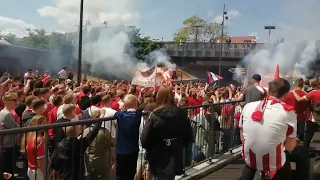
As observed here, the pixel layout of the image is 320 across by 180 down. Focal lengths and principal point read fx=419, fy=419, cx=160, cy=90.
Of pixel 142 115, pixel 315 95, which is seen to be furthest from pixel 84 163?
pixel 315 95

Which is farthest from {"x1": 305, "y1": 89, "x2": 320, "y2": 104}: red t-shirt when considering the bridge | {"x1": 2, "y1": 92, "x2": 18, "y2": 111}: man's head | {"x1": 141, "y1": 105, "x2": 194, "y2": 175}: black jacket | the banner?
the bridge

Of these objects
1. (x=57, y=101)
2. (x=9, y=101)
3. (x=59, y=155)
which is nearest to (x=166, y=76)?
(x=57, y=101)

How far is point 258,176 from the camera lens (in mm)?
4531

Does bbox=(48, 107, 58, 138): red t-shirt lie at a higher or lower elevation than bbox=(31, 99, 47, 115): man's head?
lower

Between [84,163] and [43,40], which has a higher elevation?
[43,40]

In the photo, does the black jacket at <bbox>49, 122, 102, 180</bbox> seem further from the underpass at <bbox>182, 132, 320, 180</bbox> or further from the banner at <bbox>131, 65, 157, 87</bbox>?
the banner at <bbox>131, 65, 157, 87</bbox>

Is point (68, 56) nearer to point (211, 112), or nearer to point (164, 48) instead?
point (164, 48)

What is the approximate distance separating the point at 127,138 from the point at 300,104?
4402 mm

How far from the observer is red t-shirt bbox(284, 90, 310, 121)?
8.36m

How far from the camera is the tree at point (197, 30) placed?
9400 centimetres

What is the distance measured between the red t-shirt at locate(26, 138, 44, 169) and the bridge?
63.4m

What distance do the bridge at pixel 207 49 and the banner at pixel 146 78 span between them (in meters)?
56.0

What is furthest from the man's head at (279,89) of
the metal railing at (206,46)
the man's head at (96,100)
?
the metal railing at (206,46)

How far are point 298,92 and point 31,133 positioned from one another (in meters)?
5.94
